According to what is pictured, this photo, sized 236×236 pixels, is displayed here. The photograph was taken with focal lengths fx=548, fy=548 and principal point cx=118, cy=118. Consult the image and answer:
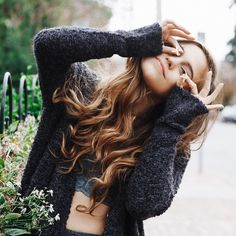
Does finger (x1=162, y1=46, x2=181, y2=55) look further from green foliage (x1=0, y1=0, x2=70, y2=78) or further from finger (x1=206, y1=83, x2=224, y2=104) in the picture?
green foliage (x1=0, y1=0, x2=70, y2=78)

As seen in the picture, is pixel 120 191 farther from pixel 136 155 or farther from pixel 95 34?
pixel 95 34

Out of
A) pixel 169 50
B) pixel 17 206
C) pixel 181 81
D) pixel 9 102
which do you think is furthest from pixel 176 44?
pixel 9 102

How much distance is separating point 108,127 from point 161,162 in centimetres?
28

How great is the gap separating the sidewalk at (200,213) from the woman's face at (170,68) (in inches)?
178

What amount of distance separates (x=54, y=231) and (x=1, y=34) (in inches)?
508

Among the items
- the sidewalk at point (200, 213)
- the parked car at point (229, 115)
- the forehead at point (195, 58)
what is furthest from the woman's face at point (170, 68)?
the parked car at point (229, 115)

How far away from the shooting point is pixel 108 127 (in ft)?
7.35

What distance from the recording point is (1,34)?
14391 millimetres

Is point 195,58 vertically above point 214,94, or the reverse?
point 195,58

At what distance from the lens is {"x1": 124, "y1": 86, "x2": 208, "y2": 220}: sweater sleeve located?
6.82ft

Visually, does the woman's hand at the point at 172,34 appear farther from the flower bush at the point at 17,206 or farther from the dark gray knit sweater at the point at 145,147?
the flower bush at the point at 17,206

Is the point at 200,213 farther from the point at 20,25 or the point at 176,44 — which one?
the point at 20,25

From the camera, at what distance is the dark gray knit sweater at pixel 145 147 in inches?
82.4

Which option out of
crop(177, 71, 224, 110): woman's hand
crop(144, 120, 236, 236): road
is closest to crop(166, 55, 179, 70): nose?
crop(177, 71, 224, 110): woman's hand
